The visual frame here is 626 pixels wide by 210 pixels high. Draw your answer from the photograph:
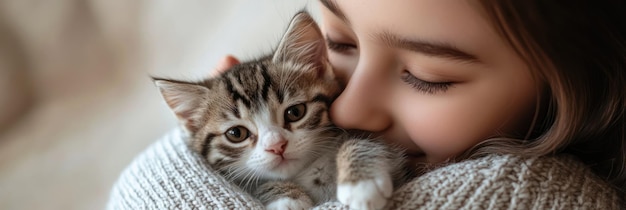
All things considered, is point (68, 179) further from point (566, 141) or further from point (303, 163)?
point (566, 141)

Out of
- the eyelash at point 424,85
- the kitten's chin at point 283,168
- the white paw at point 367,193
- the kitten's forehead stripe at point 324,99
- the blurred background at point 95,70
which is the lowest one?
the white paw at point 367,193

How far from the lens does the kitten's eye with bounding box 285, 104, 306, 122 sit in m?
1.09

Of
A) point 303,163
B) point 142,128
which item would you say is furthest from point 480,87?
point 142,128

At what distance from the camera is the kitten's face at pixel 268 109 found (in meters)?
1.06

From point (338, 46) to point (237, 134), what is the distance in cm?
23

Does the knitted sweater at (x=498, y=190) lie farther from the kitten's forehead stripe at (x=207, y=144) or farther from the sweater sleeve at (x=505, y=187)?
the kitten's forehead stripe at (x=207, y=144)

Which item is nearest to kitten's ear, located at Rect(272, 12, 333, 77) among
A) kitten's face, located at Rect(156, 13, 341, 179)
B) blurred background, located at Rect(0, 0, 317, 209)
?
kitten's face, located at Rect(156, 13, 341, 179)

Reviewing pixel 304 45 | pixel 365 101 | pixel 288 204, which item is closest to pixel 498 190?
pixel 365 101

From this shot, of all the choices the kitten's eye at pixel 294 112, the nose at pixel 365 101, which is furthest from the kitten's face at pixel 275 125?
the nose at pixel 365 101

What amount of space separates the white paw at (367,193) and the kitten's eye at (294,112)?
0.22 metres

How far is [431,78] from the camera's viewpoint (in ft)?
2.85

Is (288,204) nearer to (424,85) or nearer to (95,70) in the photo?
(424,85)

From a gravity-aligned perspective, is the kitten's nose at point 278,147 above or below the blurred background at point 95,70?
below

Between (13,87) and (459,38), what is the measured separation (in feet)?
4.97
